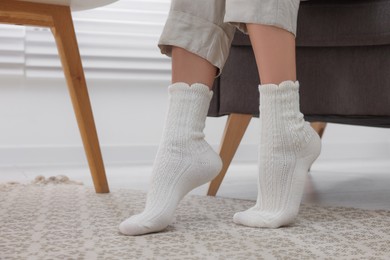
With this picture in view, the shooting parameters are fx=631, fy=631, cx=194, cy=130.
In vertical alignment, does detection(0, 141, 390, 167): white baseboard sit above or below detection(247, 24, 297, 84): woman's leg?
below

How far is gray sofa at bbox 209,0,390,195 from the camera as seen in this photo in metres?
1.13

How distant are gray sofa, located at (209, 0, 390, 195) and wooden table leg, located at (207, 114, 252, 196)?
10 centimetres

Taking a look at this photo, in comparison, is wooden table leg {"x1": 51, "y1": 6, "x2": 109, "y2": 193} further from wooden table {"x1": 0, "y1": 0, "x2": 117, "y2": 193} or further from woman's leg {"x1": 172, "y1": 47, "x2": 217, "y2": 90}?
woman's leg {"x1": 172, "y1": 47, "x2": 217, "y2": 90}

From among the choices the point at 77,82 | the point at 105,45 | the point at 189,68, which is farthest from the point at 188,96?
the point at 105,45

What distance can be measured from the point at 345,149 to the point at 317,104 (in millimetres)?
1363

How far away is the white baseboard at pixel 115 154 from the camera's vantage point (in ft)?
6.85

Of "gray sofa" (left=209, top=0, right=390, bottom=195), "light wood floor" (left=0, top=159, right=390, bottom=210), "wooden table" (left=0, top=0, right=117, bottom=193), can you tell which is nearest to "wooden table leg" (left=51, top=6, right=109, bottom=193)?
"wooden table" (left=0, top=0, right=117, bottom=193)

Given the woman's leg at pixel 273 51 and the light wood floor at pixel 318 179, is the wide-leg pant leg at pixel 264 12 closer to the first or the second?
the woman's leg at pixel 273 51

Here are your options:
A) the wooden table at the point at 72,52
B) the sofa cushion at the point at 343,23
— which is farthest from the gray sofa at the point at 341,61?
the wooden table at the point at 72,52

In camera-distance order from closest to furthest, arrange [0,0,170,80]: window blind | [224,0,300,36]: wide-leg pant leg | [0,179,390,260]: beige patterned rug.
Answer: [0,179,390,260]: beige patterned rug < [224,0,300,36]: wide-leg pant leg < [0,0,170,80]: window blind

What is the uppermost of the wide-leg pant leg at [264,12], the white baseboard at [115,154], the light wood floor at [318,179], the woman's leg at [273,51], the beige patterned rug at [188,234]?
→ the wide-leg pant leg at [264,12]

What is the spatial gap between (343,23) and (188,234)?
507 millimetres

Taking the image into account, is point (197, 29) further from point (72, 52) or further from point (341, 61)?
point (72, 52)

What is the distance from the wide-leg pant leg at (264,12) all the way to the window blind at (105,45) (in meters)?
1.26
